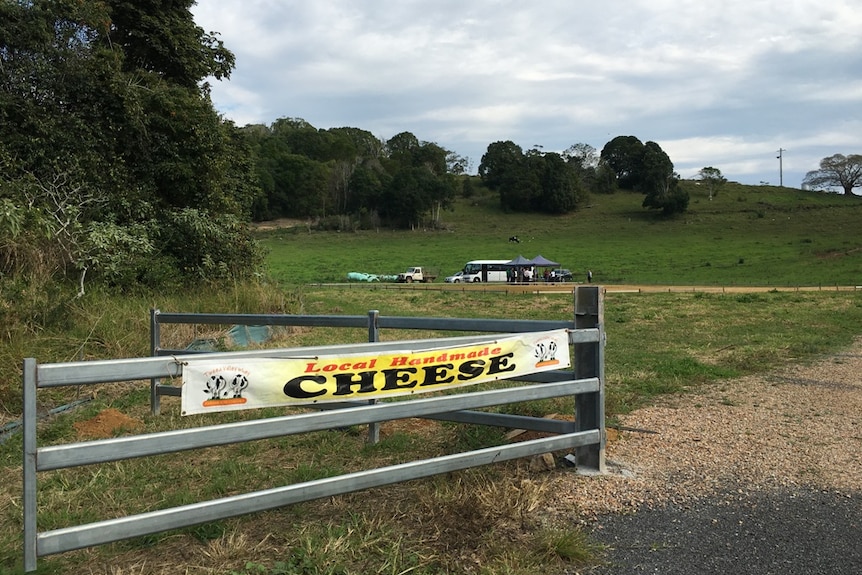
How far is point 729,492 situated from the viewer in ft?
13.9

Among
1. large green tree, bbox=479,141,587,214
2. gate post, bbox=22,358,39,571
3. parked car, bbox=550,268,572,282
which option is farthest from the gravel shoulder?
large green tree, bbox=479,141,587,214

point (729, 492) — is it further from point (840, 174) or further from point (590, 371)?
point (840, 174)

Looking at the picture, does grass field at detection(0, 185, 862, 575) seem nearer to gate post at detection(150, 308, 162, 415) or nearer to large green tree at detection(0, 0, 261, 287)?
gate post at detection(150, 308, 162, 415)

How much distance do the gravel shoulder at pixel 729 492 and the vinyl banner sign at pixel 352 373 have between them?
0.93 metres

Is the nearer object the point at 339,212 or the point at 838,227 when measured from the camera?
the point at 838,227

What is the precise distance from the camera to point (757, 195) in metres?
109

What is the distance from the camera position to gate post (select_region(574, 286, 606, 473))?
14.7 feet

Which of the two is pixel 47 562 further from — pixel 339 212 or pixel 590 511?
pixel 339 212

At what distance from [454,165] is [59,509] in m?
145

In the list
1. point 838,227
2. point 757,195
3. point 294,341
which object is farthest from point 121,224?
point 757,195

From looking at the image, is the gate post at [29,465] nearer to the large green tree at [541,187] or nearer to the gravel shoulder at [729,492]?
the gravel shoulder at [729,492]

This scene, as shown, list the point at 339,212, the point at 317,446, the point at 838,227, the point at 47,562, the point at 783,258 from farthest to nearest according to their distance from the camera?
1. the point at 339,212
2. the point at 838,227
3. the point at 783,258
4. the point at 317,446
5. the point at 47,562

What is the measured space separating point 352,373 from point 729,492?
256 cm

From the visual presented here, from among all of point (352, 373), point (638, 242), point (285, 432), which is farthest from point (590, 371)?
point (638, 242)
